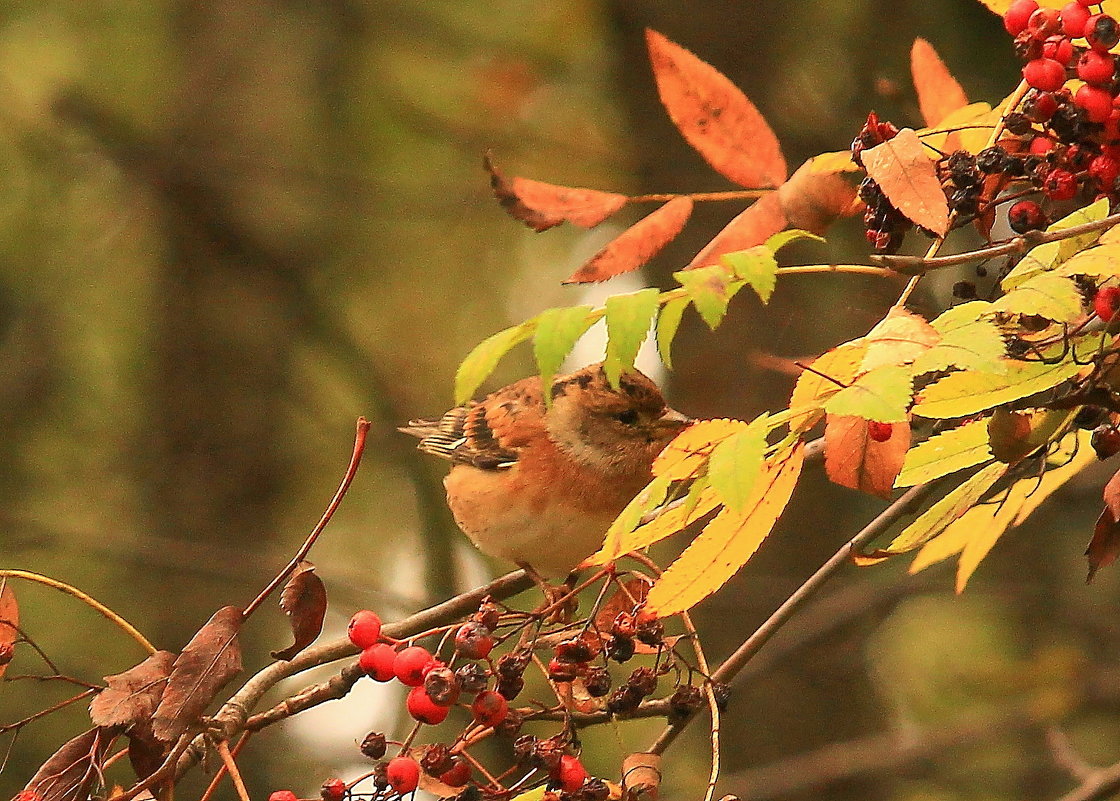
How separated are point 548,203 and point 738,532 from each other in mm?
759

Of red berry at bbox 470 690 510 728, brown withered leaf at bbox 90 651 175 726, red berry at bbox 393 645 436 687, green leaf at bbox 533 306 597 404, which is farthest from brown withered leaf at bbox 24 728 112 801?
green leaf at bbox 533 306 597 404

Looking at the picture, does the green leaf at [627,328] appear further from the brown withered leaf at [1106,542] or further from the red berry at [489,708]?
the brown withered leaf at [1106,542]

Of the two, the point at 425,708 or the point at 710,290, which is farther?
the point at 425,708

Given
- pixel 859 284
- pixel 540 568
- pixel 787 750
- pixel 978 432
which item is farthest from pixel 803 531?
pixel 978 432

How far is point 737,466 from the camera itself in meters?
1.59

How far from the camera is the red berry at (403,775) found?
199 cm

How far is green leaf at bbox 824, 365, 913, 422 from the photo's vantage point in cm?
150

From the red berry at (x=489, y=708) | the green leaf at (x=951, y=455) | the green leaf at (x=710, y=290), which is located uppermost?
the green leaf at (x=710, y=290)

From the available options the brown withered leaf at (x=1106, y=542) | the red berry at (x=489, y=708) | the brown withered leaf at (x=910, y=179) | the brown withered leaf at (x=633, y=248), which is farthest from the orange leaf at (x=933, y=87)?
the red berry at (x=489, y=708)

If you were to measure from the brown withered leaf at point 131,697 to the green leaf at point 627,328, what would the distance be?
2.59ft

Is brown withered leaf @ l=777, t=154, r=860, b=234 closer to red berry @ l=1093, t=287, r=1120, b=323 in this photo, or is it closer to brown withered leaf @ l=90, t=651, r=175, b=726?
red berry @ l=1093, t=287, r=1120, b=323

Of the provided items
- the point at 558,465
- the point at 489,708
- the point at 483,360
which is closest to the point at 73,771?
the point at 489,708

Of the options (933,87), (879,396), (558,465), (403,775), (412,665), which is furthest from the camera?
(558,465)

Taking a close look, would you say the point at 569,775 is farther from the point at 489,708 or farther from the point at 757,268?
the point at 757,268
